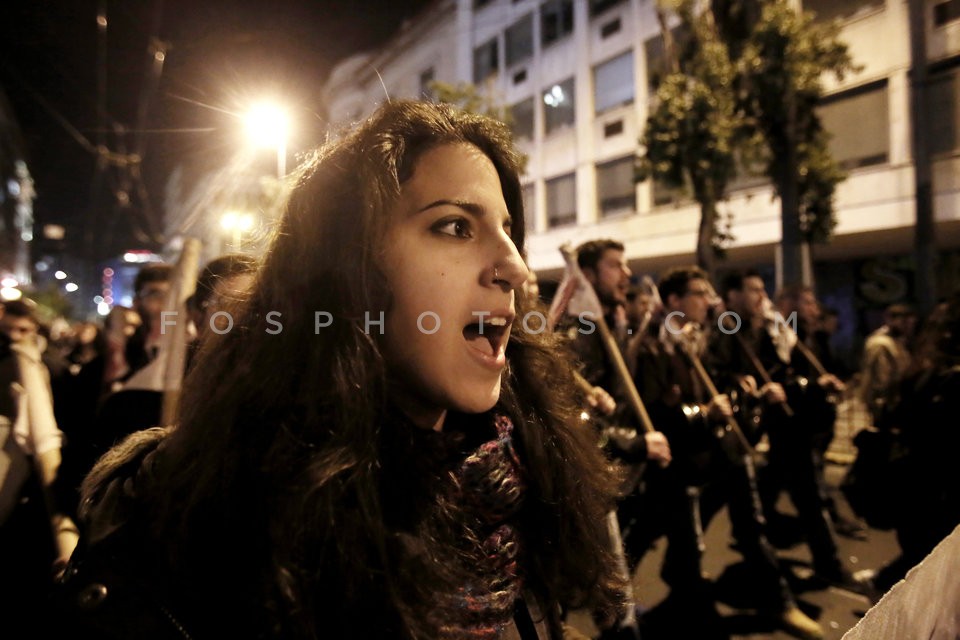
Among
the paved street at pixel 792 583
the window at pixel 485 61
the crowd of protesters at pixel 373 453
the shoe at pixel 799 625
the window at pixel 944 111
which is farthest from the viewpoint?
the window at pixel 485 61

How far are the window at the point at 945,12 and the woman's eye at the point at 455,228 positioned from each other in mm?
16901

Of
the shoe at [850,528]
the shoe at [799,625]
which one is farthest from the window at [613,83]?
→ the shoe at [799,625]

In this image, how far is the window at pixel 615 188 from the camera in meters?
21.4

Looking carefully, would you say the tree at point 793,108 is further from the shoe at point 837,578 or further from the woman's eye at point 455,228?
the woman's eye at point 455,228

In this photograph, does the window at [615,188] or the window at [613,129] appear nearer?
the window at [615,188]

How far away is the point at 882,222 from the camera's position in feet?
49.8

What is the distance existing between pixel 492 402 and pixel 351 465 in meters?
0.32

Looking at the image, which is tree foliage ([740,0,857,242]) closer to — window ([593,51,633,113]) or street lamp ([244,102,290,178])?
street lamp ([244,102,290,178])

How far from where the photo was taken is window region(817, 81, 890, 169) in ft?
49.6

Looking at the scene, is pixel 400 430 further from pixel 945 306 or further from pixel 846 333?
pixel 846 333

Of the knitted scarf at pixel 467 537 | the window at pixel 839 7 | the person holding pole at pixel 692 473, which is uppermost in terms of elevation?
the window at pixel 839 7

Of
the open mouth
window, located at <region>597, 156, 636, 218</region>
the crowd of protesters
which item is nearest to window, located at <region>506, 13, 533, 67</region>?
window, located at <region>597, 156, 636, 218</region>

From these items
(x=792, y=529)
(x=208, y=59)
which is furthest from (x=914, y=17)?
(x=208, y=59)

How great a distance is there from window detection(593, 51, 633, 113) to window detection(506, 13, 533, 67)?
4.17 metres
